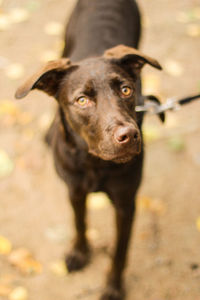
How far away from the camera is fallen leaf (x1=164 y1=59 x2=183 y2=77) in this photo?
5117 mm

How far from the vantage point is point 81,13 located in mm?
3758

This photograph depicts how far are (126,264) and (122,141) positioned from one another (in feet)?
4.84

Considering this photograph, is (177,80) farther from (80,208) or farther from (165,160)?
(80,208)

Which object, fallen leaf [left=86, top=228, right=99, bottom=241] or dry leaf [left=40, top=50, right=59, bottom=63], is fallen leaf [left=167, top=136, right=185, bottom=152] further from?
dry leaf [left=40, top=50, right=59, bottom=63]

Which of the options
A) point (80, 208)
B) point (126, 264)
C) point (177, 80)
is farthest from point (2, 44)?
point (126, 264)

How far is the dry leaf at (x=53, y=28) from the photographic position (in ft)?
19.0

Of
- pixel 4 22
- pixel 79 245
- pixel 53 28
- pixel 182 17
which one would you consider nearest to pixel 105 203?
pixel 79 245

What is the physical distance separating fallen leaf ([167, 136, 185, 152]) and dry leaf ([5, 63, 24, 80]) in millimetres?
2224

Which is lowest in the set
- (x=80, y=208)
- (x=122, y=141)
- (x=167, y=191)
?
(x=167, y=191)

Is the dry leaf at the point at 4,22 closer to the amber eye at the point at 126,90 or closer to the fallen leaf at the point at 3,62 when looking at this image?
the fallen leaf at the point at 3,62

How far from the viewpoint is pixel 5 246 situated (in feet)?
11.0

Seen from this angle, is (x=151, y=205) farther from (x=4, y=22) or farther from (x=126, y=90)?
(x=4, y=22)

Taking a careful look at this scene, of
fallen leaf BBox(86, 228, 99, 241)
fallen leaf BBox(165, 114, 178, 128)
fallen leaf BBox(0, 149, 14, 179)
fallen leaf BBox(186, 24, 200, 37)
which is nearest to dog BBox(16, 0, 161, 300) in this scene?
fallen leaf BBox(86, 228, 99, 241)

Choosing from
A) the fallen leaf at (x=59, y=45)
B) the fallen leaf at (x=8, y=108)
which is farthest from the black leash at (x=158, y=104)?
the fallen leaf at (x=59, y=45)
